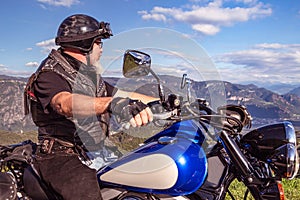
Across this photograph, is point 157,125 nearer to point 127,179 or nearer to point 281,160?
point 127,179

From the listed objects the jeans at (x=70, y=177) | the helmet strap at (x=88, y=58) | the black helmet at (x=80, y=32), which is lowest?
the jeans at (x=70, y=177)

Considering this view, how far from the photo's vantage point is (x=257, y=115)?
3.75 metres

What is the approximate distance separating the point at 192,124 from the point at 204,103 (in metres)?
0.21

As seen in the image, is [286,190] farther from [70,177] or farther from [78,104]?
[78,104]

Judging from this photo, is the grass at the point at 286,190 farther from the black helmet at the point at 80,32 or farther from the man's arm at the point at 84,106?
the man's arm at the point at 84,106

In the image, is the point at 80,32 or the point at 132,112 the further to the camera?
the point at 80,32

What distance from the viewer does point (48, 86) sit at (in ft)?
11.7

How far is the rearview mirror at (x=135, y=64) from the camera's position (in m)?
2.77

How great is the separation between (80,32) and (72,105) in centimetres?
97

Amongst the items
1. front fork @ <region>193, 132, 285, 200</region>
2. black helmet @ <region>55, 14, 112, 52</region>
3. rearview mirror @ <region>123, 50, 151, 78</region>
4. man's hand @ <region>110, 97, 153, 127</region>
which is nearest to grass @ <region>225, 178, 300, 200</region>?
front fork @ <region>193, 132, 285, 200</region>

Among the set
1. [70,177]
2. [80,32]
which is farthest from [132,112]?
[80,32]

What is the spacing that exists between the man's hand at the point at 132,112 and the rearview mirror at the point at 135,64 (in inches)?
13.5

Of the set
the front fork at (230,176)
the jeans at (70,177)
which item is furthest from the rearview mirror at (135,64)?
the jeans at (70,177)

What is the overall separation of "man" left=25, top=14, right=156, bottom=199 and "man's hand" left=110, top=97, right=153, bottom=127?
0.04 m
